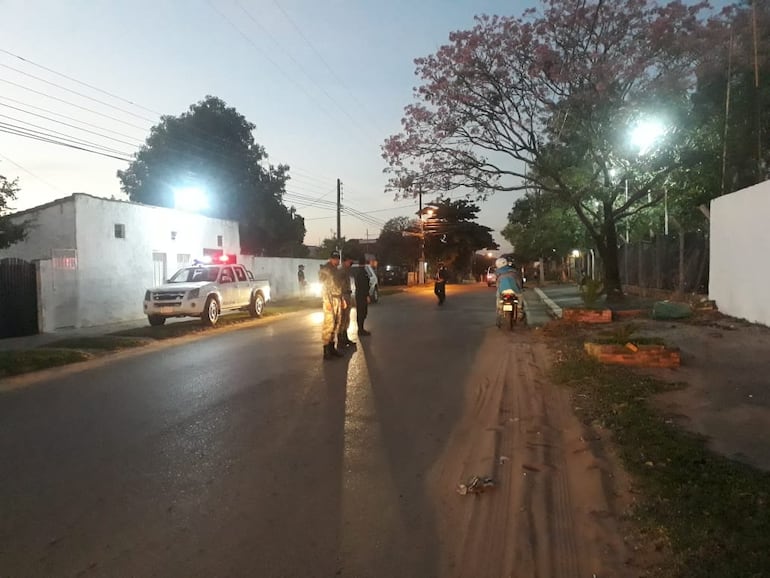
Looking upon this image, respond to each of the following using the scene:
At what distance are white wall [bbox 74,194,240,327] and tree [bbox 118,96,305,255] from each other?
1556 centimetres

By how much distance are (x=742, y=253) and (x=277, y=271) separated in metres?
24.1

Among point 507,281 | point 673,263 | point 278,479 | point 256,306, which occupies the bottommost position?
point 278,479

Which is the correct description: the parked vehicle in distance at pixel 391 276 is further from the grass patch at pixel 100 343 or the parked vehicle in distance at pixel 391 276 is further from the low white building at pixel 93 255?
the grass patch at pixel 100 343

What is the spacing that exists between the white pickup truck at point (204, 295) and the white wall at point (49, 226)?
3515mm

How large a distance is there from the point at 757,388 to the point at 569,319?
26.5 feet

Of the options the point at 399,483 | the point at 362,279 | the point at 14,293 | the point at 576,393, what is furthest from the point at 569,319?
the point at 14,293

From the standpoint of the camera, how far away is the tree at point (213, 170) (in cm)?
3897

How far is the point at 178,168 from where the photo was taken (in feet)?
128

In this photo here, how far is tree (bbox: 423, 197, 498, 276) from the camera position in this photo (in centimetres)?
6262

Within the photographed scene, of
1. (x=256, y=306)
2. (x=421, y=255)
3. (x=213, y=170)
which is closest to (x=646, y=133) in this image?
(x=256, y=306)

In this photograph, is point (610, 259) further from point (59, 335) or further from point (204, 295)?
point (59, 335)

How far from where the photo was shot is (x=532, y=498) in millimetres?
4570

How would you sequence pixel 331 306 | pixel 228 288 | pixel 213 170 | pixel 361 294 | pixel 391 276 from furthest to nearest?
pixel 391 276 < pixel 213 170 < pixel 228 288 < pixel 361 294 < pixel 331 306

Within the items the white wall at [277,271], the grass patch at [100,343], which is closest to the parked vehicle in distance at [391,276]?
the white wall at [277,271]
